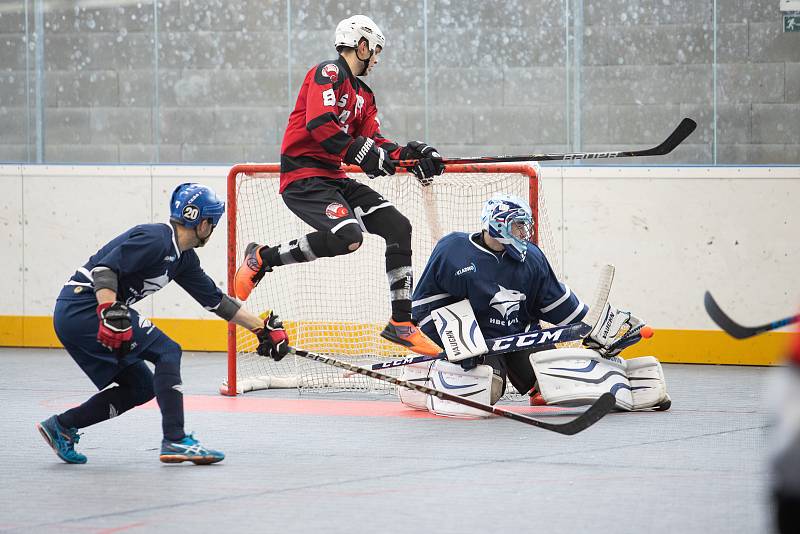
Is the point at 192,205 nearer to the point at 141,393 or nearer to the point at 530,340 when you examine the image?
the point at 141,393

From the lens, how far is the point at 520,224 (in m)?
5.85

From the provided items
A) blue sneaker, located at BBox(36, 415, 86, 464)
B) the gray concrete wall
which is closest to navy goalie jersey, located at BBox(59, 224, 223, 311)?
blue sneaker, located at BBox(36, 415, 86, 464)

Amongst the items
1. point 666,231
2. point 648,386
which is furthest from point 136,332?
point 666,231

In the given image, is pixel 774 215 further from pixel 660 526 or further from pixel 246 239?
pixel 660 526

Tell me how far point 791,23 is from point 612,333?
285cm

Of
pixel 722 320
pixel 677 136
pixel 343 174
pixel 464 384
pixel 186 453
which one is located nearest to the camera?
pixel 186 453

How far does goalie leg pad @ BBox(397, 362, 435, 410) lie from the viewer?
605 centimetres

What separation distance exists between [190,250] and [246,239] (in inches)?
118

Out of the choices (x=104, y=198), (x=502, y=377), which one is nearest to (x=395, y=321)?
(x=502, y=377)

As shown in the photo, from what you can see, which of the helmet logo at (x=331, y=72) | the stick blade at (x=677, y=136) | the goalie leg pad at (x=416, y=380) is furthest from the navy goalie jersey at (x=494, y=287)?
the helmet logo at (x=331, y=72)

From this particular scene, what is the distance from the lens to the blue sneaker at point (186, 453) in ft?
15.0

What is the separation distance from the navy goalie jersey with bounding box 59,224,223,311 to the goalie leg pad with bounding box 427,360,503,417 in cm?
144

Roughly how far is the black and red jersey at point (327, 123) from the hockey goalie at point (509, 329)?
61 centimetres

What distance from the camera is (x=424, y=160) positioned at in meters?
6.01
